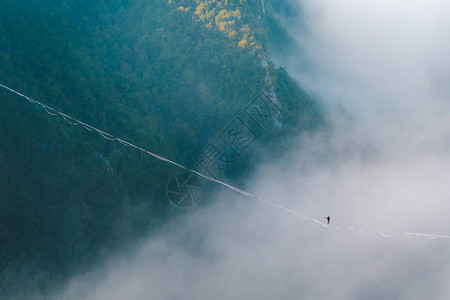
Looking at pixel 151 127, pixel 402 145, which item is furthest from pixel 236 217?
pixel 402 145

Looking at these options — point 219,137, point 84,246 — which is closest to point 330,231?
point 219,137

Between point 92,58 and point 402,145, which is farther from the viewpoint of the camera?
point 402,145

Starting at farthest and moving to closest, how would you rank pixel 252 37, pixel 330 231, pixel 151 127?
pixel 330 231 → pixel 252 37 → pixel 151 127

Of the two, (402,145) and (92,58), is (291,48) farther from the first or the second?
(92,58)

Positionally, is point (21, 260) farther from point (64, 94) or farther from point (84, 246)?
point (64, 94)

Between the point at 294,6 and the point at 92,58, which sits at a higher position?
the point at 294,6

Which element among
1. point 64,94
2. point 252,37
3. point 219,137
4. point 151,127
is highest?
point 252,37

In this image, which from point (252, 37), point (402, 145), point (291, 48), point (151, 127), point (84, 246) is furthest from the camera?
point (402, 145)
